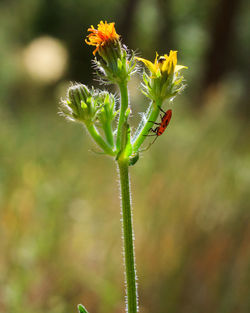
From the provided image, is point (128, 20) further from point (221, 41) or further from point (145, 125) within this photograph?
point (145, 125)

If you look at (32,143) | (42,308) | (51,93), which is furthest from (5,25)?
(42,308)

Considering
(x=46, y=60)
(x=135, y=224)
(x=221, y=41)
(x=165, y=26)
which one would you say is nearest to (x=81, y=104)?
(x=135, y=224)

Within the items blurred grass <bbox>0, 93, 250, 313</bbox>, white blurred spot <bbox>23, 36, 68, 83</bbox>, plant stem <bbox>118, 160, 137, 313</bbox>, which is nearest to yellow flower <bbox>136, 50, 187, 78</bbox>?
plant stem <bbox>118, 160, 137, 313</bbox>

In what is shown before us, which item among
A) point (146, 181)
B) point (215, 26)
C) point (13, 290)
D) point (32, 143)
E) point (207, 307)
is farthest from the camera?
point (215, 26)

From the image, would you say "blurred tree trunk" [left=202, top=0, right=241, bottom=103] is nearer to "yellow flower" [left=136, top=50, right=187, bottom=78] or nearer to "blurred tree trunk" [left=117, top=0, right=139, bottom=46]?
"blurred tree trunk" [left=117, top=0, right=139, bottom=46]

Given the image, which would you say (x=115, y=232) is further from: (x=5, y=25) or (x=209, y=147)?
(x=5, y=25)
